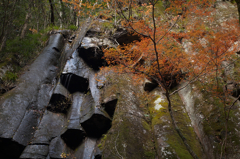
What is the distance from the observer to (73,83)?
9930mm

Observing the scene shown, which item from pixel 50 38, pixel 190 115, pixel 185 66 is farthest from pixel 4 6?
pixel 190 115

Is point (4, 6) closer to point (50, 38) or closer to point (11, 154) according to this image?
point (50, 38)

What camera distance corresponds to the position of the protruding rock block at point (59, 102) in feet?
28.2

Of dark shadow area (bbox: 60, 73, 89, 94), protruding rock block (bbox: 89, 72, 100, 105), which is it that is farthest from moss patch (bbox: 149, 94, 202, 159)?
dark shadow area (bbox: 60, 73, 89, 94)

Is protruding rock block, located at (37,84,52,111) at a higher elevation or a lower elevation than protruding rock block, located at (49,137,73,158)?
higher

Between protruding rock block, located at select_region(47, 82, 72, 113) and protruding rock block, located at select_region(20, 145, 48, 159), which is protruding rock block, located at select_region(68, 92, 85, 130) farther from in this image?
protruding rock block, located at select_region(20, 145, 48, 159)

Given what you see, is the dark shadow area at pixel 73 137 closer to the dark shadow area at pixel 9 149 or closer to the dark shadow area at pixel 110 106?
the dark shadow area at pixel 110 106

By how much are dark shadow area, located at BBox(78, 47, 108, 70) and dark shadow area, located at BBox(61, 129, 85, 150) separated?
538 centimetres

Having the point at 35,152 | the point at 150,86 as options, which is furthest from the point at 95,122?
the point at 150,86

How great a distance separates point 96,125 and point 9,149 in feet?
13.5

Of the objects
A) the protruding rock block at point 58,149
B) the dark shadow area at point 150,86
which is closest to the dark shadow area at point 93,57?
the dark shadow area at point 150,86

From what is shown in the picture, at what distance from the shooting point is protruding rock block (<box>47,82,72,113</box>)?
28.2 feet

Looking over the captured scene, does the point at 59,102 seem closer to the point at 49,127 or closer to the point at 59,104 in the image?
the point at 59,104

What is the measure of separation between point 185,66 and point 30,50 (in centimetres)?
1311
